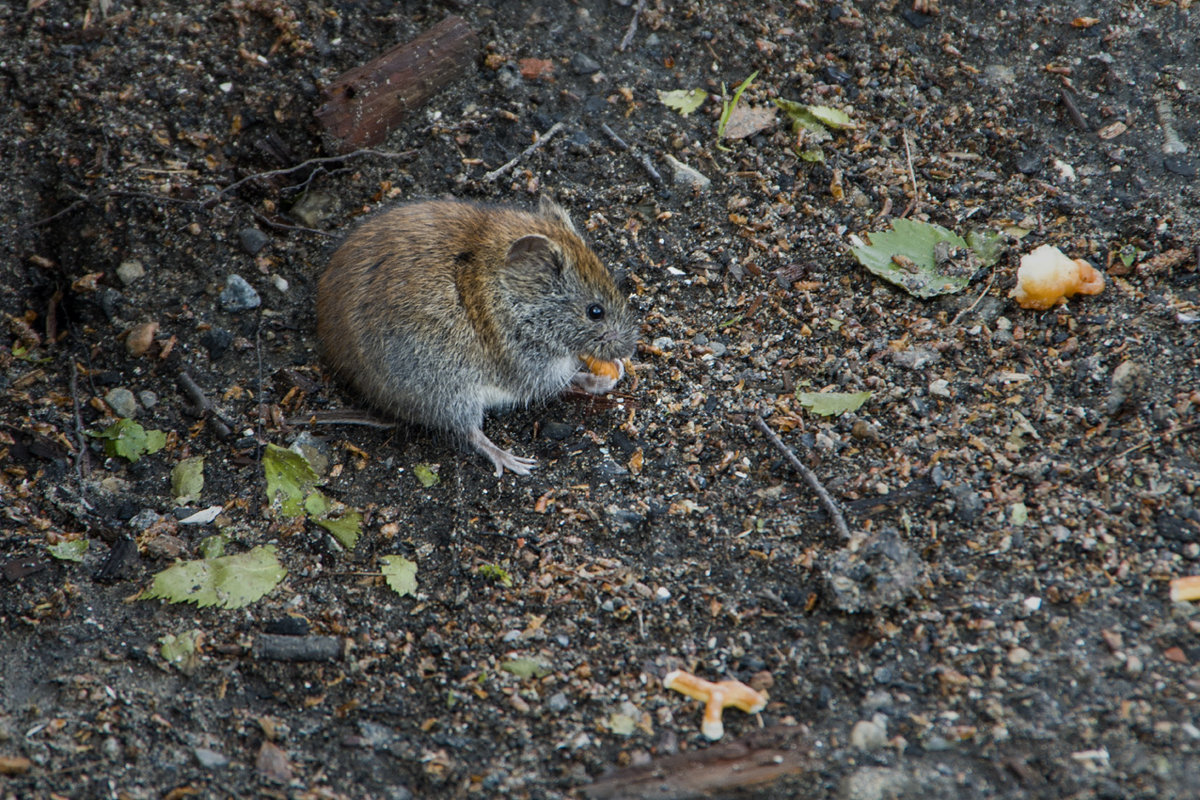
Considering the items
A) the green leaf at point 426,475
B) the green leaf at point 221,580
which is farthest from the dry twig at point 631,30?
the green leaf at point 221,580

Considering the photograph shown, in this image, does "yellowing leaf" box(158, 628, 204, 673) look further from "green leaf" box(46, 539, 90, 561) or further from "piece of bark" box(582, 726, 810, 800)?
"piece of bark" box(582, 726, 810, 800)

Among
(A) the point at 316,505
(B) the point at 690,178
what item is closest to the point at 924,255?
(B) the point at 690,178

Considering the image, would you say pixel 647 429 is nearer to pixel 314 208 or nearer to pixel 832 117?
pixel 832 117

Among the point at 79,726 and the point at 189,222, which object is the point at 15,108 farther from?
the point at 79,726

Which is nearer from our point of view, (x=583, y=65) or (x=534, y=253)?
(x=534, y=253)

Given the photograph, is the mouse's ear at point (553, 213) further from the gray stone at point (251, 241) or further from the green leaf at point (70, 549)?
the green leaf at point (70, 549)

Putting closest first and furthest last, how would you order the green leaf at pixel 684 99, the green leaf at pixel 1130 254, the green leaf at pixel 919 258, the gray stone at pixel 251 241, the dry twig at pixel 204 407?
the green leaf at pixel 1130 254 → the dry twig at pixel 204 407 → the green leaf at pixel 919 258 → the gray stone at pixel 251 241 → the green leaf at pixel 684 99
